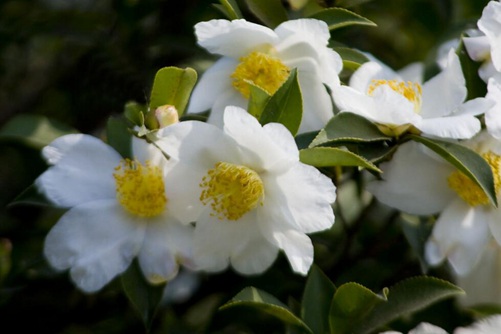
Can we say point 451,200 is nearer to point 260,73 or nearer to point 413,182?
point 413,182

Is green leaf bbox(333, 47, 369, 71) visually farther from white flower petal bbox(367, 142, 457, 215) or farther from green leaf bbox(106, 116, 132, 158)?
green leaf bbox(106, 116, 132, 158)

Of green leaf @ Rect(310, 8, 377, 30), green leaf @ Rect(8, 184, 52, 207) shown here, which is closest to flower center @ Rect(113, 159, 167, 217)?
green leaf @ Rect(8, 184, 52, 207)

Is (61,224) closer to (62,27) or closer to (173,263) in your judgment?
(173,263)

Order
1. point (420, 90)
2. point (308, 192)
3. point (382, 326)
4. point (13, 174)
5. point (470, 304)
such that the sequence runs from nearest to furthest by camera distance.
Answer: point (308, 192)
point (382, 326)
point (420, 90)
point (470, 304)
point (13, 174)

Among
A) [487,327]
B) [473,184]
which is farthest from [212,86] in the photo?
[487,327]

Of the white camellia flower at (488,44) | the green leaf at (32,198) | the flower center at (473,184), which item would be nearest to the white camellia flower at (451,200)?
the flower center at (473,184)

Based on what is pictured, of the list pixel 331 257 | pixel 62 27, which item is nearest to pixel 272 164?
pixel 331 257
